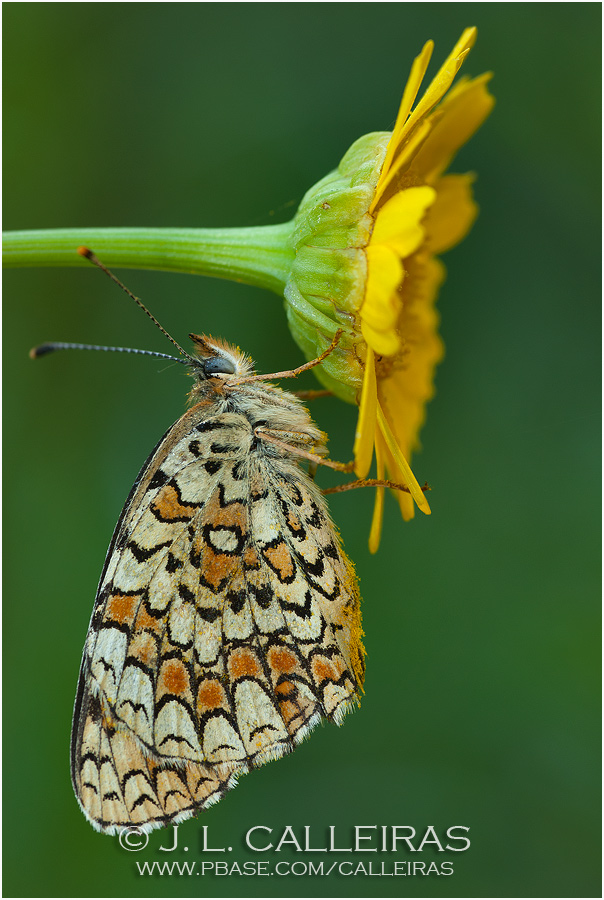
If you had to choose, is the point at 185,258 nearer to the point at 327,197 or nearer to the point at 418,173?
the point at 327,197

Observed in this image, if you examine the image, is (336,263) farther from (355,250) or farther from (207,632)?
(207,632)

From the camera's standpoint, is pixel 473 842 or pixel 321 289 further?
pixel 473 842

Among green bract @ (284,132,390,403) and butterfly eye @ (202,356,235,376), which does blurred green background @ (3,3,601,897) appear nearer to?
butterfly eye @ (202,356,235,376)

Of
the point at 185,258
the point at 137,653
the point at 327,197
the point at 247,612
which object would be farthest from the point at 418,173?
the point at 137,653

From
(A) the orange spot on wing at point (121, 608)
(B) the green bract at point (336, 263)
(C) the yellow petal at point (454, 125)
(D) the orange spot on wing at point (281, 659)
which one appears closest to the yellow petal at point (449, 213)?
(C) the yellow petal at point (454, 125)

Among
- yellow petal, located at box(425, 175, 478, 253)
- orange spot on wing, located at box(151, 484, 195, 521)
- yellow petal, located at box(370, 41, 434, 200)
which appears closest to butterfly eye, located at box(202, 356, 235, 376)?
orange spot on wing, located at box(151, 484, 195, 521)

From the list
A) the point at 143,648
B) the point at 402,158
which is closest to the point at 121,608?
the point at 143,648
